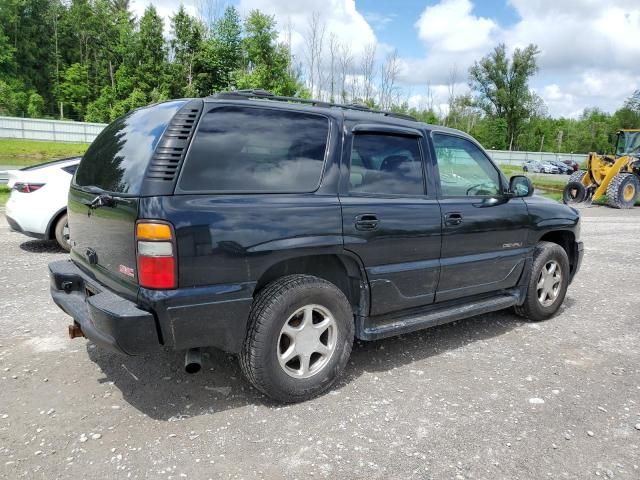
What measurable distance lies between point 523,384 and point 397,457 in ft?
4.67

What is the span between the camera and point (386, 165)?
3820mm

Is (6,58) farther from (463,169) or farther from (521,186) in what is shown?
(521,186)

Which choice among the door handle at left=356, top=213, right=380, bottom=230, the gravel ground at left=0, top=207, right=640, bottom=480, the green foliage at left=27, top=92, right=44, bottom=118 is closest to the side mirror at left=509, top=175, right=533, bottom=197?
the gravel ground at left=0, top=207, right=640, bottom=480

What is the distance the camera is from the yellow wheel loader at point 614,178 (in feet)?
54.9

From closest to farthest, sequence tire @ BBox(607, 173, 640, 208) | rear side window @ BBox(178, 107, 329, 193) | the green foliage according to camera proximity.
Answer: rear side window @ BBox(178, 107, 329, 193) → tire @ BBox(607, 173, 640, 208) → the green foliage

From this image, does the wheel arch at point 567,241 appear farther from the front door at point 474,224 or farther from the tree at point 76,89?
the tree at point 76,89

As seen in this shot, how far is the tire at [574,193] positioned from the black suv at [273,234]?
14.8 m

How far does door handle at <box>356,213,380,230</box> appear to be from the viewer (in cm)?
345

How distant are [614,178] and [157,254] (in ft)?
58.0

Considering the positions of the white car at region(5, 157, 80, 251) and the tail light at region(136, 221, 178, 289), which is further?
the white car at region(5, 157, 80, 251)

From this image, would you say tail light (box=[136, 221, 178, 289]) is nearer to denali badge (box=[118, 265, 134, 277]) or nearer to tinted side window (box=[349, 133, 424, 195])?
denali badge (box=[118, 265, 134, 277])

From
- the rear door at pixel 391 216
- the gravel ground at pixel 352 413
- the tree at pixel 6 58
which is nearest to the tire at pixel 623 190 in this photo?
the gravel ground at pixel 352 413

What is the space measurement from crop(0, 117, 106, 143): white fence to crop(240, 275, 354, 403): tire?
109ft

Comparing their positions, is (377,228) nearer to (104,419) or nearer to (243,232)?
(243,232)
